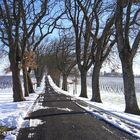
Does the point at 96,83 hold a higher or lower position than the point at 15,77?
lower

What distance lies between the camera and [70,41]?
54.6 metres

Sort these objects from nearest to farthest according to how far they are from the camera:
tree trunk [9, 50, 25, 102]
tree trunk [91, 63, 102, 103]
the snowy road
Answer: the snowy road
tree trunk [9, 50, 25, 102]
tree trunk [91, 63, 102, 103]

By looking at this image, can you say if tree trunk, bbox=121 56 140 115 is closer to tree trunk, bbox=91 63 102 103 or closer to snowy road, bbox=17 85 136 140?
snowy road, bbox=17 85 136 140

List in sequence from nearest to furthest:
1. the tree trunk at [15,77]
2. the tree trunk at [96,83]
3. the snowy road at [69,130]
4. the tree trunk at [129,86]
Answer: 1. the snowy road at [69,130]
2. the tree trunk at [129,86]
3. the tree trunk at [15,77]
4. the tree trunk at [96,83]

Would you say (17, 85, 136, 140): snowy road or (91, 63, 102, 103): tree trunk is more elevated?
(91, 63, 102, 103): tree trunk

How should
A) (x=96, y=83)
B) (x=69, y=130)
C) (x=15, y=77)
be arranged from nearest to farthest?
(x=69, y=130) → (x=15, y=77) → (x=96, y=83)

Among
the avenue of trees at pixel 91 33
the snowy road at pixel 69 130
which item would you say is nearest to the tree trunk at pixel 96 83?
the avenue of trees at pixel 91 33

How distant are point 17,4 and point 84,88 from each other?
41.2ft

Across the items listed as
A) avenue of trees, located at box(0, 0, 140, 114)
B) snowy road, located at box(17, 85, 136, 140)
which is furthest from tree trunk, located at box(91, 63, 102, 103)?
snowy road, located at box(17, 85, 136, 140)

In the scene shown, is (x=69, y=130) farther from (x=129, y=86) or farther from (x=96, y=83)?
(x=96, y=83)

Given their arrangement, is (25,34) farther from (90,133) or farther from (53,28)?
(90,133)

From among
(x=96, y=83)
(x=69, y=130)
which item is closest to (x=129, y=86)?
(x=69, y=130)

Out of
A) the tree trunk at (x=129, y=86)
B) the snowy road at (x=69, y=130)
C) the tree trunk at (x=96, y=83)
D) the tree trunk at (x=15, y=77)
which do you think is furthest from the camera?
the tree trunk at (x=96, y=83)

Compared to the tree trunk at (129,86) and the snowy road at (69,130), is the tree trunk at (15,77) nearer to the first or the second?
the tree trunk at (129,86)
